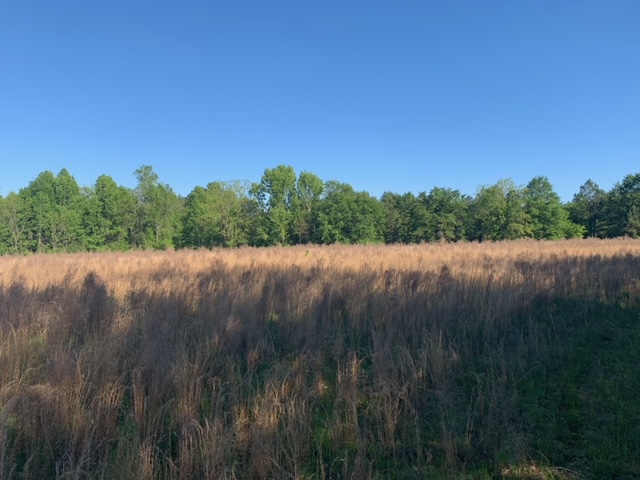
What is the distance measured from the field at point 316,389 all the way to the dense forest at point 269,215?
3834 centimetres

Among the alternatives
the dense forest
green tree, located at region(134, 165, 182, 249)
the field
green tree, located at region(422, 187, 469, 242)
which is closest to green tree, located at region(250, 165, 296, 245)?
the dense forest

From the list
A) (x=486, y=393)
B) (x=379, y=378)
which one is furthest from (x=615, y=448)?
(x=379, y=378)

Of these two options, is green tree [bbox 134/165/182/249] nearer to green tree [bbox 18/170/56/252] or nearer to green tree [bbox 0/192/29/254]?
green tree [bbox 18/170/56/252]

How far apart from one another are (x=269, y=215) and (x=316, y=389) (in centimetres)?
4479

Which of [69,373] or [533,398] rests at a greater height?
[69,373]

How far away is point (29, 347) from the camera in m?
3.77

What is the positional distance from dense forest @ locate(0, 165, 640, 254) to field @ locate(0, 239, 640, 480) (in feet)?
126

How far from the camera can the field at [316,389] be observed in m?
2.33

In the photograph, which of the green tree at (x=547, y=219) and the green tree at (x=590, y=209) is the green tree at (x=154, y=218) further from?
the green tree at (x=590, y=209)

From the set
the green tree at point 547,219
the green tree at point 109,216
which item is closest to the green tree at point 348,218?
the green tree at point 547,219

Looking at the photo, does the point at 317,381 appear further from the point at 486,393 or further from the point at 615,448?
the point at 615,448

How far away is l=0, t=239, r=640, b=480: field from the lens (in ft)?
7.65

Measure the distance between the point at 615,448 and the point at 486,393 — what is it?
917 millimetres

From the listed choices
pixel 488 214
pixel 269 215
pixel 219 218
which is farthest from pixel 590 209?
pixel 219 218
